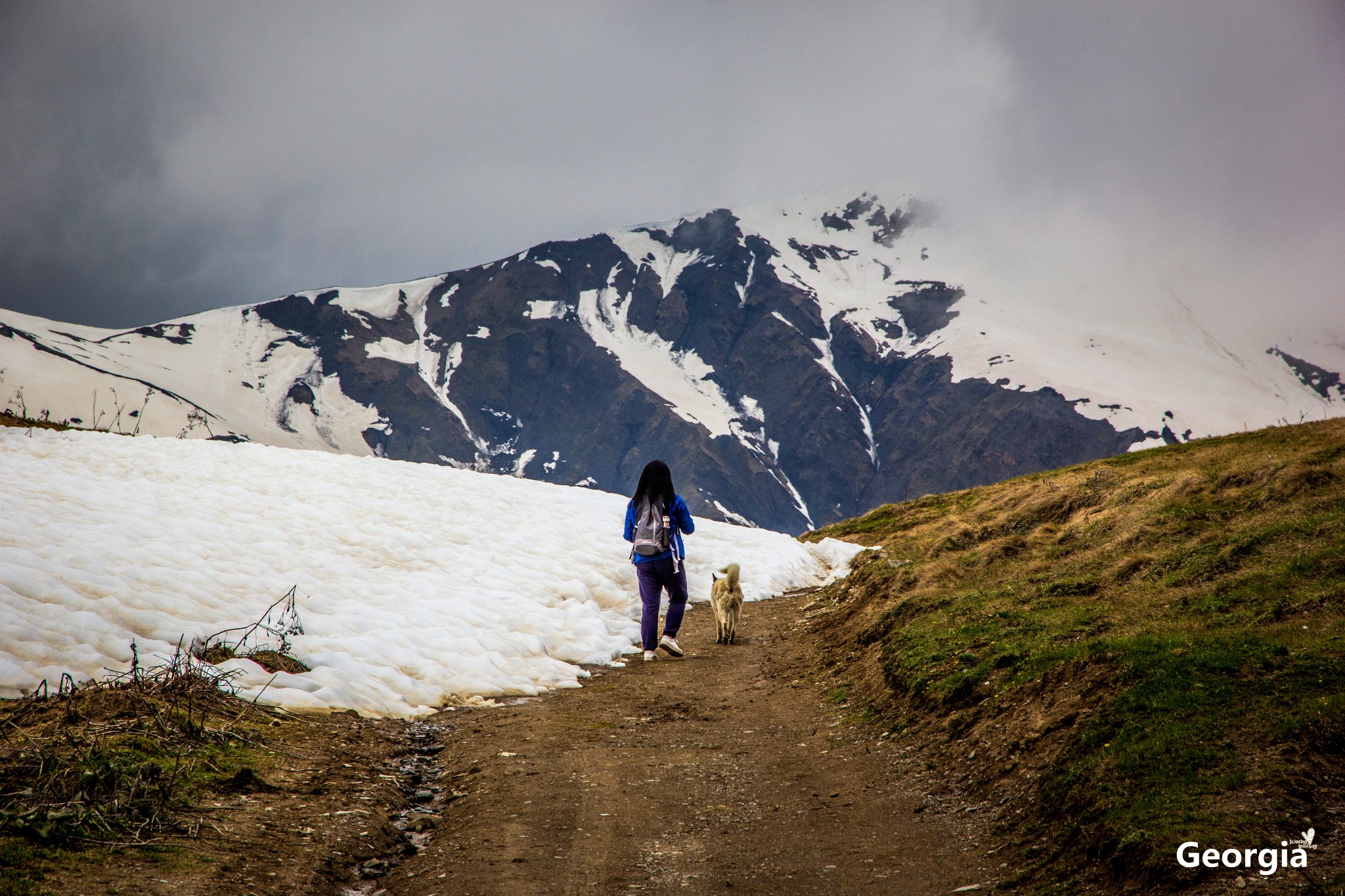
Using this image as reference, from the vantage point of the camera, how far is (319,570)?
587 inches

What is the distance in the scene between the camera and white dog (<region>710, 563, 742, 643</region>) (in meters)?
15.3

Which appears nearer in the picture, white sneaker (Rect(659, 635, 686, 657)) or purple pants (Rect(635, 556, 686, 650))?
purple pants (Rect(635, 556, 686, 650))

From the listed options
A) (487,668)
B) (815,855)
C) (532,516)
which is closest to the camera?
(815,855)

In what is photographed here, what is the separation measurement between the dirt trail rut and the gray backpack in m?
2.76

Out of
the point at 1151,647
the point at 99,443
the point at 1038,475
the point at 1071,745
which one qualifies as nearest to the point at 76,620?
the point at 1071,745

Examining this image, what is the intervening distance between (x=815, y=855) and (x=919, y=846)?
32.5 inches

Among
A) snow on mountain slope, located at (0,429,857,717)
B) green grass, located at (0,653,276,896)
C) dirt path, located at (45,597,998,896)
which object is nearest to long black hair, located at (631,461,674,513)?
snow on mountain slope, located at (0,429,857,717)

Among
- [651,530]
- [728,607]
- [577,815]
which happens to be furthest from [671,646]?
[577,815]

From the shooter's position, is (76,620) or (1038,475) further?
(1038,475)

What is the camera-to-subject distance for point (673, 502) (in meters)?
13.9

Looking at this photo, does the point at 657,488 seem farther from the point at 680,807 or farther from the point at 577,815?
the point at 577,815

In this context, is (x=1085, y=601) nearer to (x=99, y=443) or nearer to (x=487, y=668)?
(x=487, y=668)

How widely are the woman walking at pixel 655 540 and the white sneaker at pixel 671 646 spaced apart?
2 centimetres

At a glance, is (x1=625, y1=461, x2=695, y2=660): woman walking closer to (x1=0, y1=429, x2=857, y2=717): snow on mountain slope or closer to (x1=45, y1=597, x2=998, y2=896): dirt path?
(x1=0, y1=429, x2=857, y2=717): snow on mountain slope
